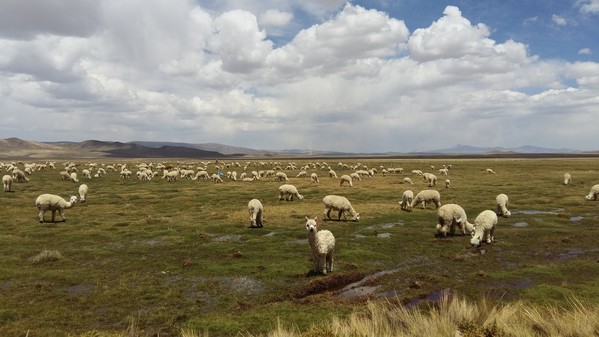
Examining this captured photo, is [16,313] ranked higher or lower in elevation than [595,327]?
lower

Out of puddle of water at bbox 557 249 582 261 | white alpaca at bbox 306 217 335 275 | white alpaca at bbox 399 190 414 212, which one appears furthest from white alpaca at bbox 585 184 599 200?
white alpaca at bbox 306 217 335 275

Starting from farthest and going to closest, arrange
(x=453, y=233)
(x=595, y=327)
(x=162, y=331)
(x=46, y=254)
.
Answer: (x=453, y=233), (x=46, y=254), (x=162, y=331), (x=595, y=327)

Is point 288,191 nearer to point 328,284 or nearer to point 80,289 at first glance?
point 328,284

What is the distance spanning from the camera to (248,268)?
1781 centimetres

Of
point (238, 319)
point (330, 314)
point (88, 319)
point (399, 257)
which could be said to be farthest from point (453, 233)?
point (88, 319)

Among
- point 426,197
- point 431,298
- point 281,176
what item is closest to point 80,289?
point 431,298

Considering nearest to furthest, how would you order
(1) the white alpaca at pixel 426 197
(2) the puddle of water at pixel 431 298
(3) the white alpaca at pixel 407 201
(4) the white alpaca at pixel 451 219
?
1. (2) the puddle of water at pixel 431 298
2. (4) the white alpaca at pixel 451 219
3. (3) the white alpaca at pixel 407 201
4. (1) the white alpaca at pixel 426 197

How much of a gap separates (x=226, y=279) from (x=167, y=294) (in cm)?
268

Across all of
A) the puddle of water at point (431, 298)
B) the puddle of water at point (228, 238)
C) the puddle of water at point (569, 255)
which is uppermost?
the puddle of water at point (569, 255)

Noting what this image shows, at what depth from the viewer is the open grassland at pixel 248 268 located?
12656 mm

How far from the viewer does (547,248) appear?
70.3ft

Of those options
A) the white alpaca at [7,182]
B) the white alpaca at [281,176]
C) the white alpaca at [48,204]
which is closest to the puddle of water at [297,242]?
the white alpaca at [48,204]

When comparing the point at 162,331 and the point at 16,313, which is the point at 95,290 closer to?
the point at 16,313

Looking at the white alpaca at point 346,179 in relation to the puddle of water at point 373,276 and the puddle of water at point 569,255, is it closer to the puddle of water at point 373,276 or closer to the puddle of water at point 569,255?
the puddle of water at point 569,255
